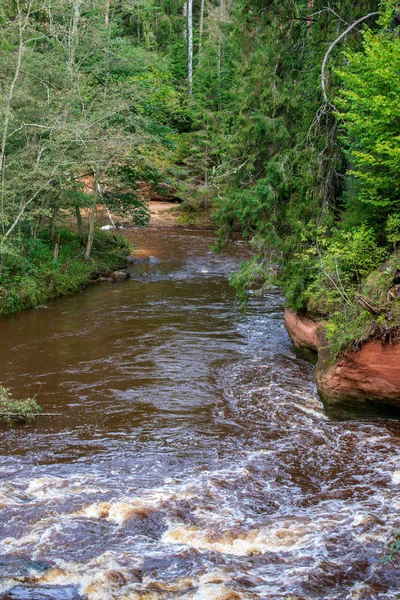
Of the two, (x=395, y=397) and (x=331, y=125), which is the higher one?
(x=331, y=125)

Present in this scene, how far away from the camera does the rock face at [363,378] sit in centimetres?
823

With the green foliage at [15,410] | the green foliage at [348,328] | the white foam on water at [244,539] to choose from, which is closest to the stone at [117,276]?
the green foliage at [15,410]

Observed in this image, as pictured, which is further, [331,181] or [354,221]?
[331,181]

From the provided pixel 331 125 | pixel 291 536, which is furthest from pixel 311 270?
pixel 291 536

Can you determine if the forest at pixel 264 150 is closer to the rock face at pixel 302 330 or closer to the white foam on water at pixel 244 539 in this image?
the rock face at pixel 302 330

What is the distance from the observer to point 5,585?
518 cm

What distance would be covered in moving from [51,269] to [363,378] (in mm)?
11203

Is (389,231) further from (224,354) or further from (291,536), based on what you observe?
(291,536)

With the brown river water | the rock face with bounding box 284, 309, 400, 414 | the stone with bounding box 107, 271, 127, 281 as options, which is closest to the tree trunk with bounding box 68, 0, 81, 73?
the stone with bounding box 107, 271, 127, 281

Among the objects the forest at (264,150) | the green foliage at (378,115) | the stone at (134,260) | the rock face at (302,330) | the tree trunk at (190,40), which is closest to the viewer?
the green foliage at (378,115)

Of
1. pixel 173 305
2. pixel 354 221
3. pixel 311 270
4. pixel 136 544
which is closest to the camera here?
pixel 136 544

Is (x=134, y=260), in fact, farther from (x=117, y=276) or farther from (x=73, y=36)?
(x=73, y=36)

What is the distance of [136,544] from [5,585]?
4.13ft

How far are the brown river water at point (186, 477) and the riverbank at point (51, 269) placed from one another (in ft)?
7.44
